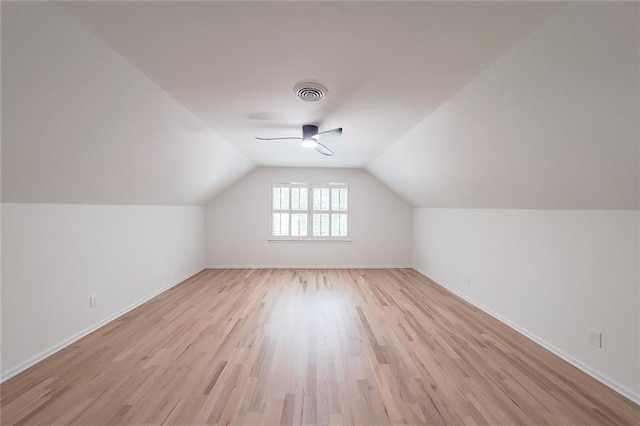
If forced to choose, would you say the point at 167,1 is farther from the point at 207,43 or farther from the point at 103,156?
the point at 103,156

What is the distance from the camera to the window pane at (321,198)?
6.04 meters

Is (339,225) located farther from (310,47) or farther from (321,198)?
(310,47)

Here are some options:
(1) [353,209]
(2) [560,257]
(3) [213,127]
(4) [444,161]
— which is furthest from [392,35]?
(1) [353,209]

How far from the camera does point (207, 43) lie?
156 cm

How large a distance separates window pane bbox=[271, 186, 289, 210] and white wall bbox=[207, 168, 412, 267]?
0.59 ft

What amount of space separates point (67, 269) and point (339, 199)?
15.5ft

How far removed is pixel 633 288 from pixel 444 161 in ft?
6.40

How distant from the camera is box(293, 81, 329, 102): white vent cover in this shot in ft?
6.60

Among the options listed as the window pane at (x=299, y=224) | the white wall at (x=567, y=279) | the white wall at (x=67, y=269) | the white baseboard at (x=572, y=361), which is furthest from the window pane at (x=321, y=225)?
the white baseboard at (x=572, y=361)

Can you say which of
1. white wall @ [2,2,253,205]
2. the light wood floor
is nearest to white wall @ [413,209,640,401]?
the light wood floor

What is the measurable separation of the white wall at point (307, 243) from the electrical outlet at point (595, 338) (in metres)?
3.87

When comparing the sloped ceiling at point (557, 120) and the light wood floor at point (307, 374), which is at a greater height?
the sloped ceiling at point (557, 120)

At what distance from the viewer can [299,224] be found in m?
6.04

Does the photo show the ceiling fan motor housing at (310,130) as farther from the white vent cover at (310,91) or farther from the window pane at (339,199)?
the window pane at (339,199)
